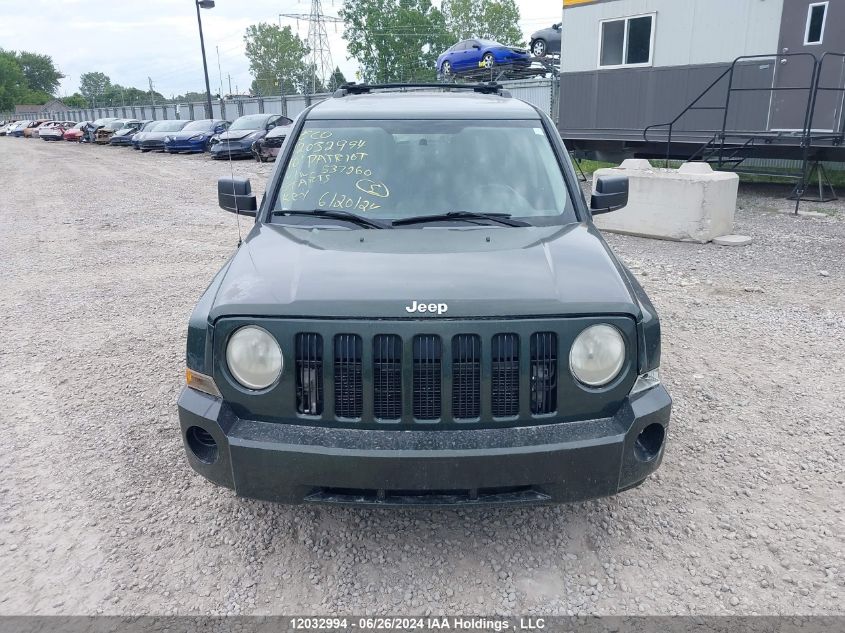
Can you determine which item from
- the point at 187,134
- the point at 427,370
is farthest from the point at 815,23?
the point at 187,134

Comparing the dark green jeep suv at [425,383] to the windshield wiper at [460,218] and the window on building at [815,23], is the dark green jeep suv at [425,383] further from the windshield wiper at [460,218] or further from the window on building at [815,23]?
the window on building at [815,23]

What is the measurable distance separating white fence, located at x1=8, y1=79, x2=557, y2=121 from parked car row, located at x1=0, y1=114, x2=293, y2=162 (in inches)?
63.1

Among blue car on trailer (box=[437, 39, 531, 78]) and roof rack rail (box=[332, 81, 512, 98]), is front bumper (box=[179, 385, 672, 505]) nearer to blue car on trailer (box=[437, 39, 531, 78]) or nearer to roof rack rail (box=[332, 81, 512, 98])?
roof rack rail (box=[332, 81, 512, 98])

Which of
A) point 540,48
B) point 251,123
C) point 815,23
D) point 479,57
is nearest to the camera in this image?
point 815,23

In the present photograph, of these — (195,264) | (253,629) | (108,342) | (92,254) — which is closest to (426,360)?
(253,629)

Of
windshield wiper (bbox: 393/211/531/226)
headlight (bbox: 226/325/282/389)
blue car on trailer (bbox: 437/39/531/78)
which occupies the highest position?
blue car on trailer (bbox: 437/39/531/78)

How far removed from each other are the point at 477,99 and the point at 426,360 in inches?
94.8

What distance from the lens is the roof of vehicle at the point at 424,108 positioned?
13.0 feet

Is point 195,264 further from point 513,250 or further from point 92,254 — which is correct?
point 513,250

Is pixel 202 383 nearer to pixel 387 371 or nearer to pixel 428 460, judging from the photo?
pixel 387 371

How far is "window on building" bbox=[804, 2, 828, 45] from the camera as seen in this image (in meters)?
11.0

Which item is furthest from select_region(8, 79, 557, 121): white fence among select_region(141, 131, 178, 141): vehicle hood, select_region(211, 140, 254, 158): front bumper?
select_region(141, 131, 178, 141): vehicle hood

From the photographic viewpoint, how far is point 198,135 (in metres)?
28.8

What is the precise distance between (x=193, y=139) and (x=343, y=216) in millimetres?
27910
